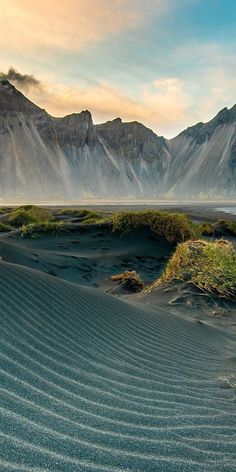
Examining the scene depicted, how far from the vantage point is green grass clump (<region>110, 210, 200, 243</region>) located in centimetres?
1694

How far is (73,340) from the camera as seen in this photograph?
4.32 meters

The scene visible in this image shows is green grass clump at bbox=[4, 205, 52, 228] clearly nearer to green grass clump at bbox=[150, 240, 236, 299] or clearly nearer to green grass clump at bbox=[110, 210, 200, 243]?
green grass clump at bbox=[110, 210, 200, 243]

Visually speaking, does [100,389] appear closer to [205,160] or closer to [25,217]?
[25,217]

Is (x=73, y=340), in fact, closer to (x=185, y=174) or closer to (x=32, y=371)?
(x=32, y=371)

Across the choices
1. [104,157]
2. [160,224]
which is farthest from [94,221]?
[104,157]

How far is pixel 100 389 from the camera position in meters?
3.39

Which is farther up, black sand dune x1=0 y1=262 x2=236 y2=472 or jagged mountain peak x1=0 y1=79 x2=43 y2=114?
jagged mountain peak x1=0 y1=79 x2=43 y2=114

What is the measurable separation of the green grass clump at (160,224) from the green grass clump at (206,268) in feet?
22.0

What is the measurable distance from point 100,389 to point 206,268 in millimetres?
5956

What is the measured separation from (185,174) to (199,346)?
165972 millimetres

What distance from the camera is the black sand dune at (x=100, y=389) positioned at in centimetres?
237

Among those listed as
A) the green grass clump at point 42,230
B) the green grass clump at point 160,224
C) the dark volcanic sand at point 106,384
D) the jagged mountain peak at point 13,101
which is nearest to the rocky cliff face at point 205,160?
the jagged mountain peak at point 13,101

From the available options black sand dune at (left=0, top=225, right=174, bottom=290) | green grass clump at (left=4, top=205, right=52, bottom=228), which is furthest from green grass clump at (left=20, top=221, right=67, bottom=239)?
green grass clump at (left=4, top=205, right=52, bottom=228)

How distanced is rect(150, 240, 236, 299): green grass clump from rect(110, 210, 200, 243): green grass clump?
6699 mm
